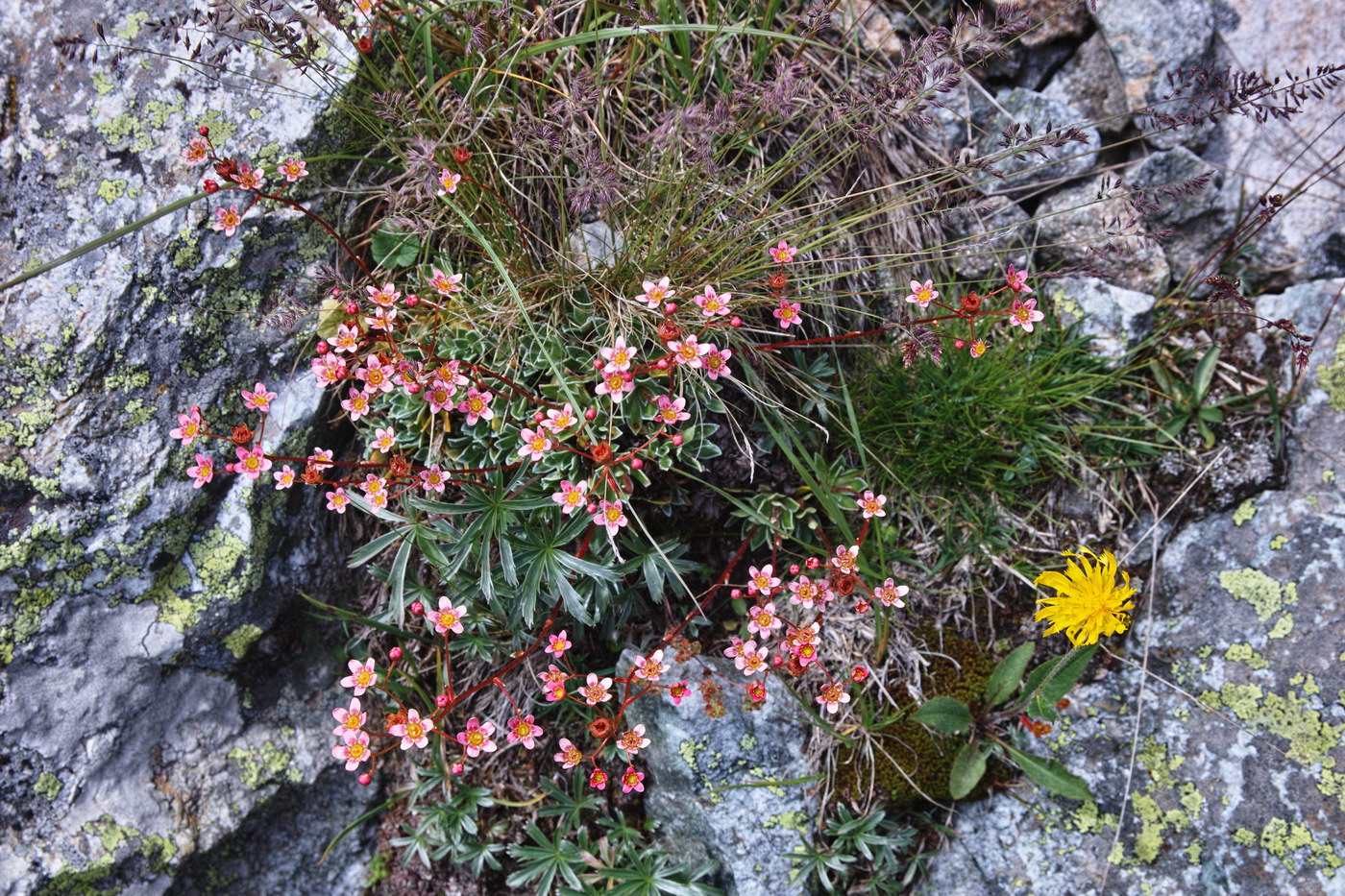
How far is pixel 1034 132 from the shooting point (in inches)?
145

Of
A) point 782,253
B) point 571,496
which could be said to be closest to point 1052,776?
point 571,496

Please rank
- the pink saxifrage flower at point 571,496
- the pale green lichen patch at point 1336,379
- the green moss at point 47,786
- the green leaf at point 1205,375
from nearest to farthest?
the pink saxifrage flower at point 571,496 → the green moss at point 47,786 → the pale green lichen patch at point 1336,379 → the green leaf at point 1205,375

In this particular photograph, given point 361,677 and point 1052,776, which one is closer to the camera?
point 361,677

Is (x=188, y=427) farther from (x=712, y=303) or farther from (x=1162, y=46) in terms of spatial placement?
(x=1162, y=46)

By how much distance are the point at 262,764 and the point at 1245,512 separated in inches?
159

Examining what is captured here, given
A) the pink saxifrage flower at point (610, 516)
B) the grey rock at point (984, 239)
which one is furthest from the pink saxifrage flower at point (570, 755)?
the grey rock at point (984, 239)

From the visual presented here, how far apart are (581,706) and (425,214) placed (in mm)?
2060

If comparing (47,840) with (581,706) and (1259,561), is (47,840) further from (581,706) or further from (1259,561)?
(1259,561)

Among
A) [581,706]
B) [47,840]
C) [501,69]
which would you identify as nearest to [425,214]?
[501,69]

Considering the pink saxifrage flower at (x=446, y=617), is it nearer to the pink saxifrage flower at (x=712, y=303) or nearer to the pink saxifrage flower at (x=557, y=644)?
the pink saxifrage flower at (x=557, y=644)

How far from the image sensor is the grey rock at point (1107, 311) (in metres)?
3.60

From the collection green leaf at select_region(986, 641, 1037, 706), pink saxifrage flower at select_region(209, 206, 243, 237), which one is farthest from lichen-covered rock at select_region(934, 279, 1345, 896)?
pink saxifrage flower at select_region(209, 206, 243, 237)

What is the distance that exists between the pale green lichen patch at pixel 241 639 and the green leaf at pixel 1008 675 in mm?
2857

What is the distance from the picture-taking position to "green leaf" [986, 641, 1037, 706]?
10.5ft
